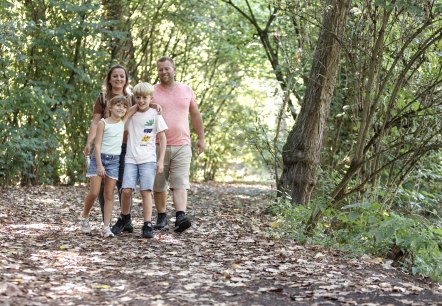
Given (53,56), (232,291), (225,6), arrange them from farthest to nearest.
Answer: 1. (225,6)
2. (53,56)
3. (232,291)

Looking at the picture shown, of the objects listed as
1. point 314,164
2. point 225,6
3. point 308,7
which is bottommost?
point 314,164

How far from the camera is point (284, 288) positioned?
518cm

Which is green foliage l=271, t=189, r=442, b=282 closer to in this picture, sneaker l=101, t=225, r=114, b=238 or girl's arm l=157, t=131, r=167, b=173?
girl's arm l=157, t=131, r=167, b=173

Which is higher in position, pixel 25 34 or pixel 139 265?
pixel 25 34

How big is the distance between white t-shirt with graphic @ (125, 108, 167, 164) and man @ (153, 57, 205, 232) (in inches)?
16.0

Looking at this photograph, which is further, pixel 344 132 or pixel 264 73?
pixel 264 73

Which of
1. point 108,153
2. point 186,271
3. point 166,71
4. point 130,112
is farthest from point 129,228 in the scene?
point 186,271

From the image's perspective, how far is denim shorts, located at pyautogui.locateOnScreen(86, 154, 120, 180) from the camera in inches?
293

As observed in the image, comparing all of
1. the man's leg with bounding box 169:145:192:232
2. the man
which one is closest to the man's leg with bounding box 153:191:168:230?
the man

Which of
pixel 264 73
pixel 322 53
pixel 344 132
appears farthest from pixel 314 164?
pixel 264 73

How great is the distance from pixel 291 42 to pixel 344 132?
7.90ft

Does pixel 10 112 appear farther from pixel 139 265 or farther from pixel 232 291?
pixel 232 291

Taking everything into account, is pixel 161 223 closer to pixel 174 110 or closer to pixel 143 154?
pixel 143 154

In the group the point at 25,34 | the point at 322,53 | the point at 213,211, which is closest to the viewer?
the point at 322,53
